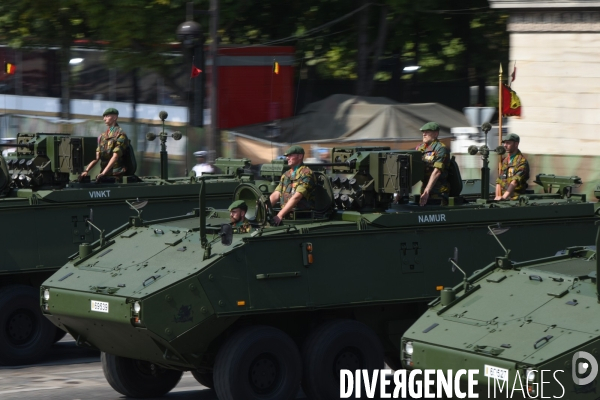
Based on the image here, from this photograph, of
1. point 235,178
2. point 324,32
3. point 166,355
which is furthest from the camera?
point 324,32

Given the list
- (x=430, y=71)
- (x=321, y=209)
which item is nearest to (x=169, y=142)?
(x=430, y=71)

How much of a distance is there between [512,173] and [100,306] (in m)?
6.03

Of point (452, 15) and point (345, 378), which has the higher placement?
point (452, 15)

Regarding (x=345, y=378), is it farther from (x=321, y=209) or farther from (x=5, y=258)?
(x=5, y=258)

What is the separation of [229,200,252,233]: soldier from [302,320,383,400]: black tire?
3.77 ft

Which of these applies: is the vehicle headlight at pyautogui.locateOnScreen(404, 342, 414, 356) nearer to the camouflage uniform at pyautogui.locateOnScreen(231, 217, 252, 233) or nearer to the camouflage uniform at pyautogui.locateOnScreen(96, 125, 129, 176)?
the camouflage uniform at pyautogui.locateOnScreen(231, 217, 252, 233)

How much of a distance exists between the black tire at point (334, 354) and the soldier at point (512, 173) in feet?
13.0

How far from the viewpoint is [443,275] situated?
11641 millimetres

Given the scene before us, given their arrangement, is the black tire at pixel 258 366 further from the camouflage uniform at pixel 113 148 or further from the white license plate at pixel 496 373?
the camouflage uniform at pixel 113 148

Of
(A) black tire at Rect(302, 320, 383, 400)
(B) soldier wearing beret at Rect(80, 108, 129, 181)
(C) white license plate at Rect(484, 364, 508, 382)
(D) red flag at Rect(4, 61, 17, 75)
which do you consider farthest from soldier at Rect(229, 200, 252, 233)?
(D) red flag at Rect(4, 61, 17, 75)

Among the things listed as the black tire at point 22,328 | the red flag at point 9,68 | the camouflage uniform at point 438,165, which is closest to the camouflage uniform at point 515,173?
the camouflage uniform at point 438,165

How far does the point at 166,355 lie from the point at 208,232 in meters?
1.34

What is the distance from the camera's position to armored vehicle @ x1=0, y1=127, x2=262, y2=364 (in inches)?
530

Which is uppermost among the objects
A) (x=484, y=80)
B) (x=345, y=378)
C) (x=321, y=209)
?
(x=484, y=80)
